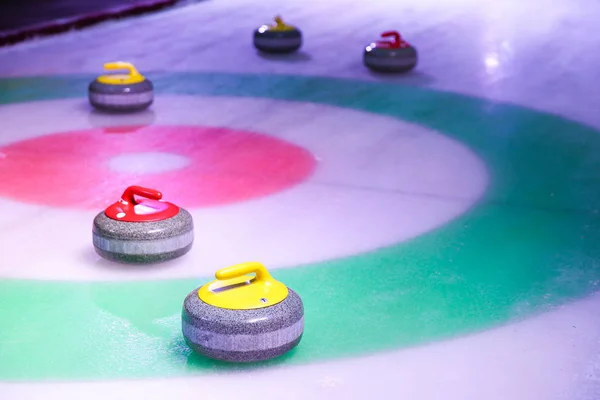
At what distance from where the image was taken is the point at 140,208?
Answer: 4.16m

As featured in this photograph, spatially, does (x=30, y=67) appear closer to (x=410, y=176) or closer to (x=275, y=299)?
(x=410, y=176)

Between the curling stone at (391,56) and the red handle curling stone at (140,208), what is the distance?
463cm

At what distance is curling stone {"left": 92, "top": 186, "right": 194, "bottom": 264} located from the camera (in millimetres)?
4066

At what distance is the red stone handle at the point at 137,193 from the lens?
4.15m

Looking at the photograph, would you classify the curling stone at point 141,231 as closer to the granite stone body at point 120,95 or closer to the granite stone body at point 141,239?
the granite stone body at point 141,239

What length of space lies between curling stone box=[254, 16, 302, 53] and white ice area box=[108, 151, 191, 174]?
351 centimetres

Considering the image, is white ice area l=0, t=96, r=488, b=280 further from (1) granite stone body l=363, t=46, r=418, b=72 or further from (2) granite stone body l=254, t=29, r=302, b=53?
(2) granite stone body l=254, t=29, r=302, b=53

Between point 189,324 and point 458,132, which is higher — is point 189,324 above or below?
above

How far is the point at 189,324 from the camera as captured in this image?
3238 mm

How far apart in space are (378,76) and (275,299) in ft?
18.5

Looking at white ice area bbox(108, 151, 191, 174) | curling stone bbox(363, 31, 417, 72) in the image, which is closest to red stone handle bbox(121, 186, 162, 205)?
white ice area bbox(108, 151, 191, 174)

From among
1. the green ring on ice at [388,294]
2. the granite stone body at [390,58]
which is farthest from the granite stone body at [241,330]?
the granite stone body at [390,58]

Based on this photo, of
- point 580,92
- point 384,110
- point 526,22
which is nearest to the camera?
point 384,110

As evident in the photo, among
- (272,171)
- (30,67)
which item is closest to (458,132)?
(272,171)
